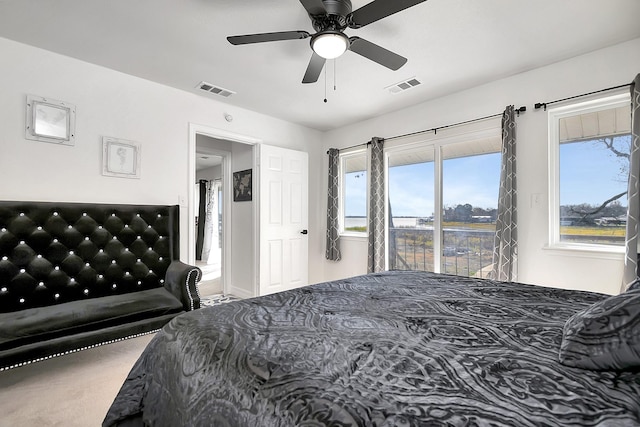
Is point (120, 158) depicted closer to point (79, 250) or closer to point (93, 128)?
point (93, 128)

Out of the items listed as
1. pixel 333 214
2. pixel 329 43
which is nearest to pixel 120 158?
pixel 329 43

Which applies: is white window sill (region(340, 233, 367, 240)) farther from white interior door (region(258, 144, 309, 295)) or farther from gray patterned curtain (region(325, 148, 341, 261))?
white interior door (region(258, 144, 309, 295))

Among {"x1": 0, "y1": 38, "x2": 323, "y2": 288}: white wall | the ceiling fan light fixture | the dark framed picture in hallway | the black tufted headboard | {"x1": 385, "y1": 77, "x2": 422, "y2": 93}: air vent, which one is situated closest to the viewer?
the ceiling fan light fixture

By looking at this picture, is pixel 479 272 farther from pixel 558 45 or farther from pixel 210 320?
pixel 210 320

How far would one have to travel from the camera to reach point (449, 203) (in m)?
3.50

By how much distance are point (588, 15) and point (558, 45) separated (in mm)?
362

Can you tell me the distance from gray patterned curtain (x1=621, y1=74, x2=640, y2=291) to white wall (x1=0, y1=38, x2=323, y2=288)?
12.7ft

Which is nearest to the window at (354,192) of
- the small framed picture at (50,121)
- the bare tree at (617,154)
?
the bare tree at (617,154)

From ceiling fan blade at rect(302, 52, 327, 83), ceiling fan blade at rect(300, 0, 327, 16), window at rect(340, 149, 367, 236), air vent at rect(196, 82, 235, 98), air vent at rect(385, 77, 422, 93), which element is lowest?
window at rect(340, 149, 367, 236)

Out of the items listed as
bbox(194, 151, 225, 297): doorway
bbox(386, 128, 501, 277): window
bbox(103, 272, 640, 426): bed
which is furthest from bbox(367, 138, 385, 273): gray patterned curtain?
bbox(194, 151, 225, 297): doorway

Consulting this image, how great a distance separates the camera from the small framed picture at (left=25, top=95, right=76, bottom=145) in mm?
2457

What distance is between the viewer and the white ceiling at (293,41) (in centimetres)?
201

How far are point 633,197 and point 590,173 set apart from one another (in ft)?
1.46

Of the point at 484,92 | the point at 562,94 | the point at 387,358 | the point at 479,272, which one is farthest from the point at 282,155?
the point at 387,358
